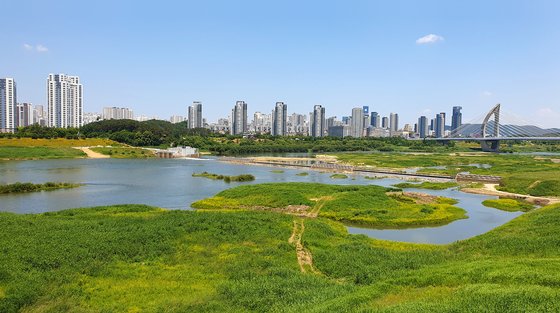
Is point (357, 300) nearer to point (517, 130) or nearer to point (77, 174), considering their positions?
point (77, 174)

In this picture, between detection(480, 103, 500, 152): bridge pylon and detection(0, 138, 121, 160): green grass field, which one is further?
detection(480, 103, 500, 152): bridge pylon

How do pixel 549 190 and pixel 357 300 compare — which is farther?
pixel 549 190

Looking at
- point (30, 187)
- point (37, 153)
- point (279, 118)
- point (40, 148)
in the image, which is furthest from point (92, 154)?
point (279, 118)

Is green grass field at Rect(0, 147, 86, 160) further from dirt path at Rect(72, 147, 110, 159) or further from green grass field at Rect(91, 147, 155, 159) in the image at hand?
green grass field at Rect(91, 147, 155, 159)

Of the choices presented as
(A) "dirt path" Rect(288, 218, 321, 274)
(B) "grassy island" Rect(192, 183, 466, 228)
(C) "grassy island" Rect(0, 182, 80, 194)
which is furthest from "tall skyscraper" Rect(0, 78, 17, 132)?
(A) "dirt path" Rect(288, 218, 321, 274)

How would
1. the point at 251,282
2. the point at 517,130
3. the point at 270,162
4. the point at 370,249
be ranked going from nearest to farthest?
the point at 251,282
the point at 370,249
the point at 270,162
the point at 517,130

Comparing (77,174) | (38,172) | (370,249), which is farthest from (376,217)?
(38,172)

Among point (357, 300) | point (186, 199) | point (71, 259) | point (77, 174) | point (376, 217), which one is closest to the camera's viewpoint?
point (357, 300)

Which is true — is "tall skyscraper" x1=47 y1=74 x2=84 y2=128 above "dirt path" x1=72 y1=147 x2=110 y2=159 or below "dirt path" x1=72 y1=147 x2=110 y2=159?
above

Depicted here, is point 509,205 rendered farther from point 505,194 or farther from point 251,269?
point 251,269
